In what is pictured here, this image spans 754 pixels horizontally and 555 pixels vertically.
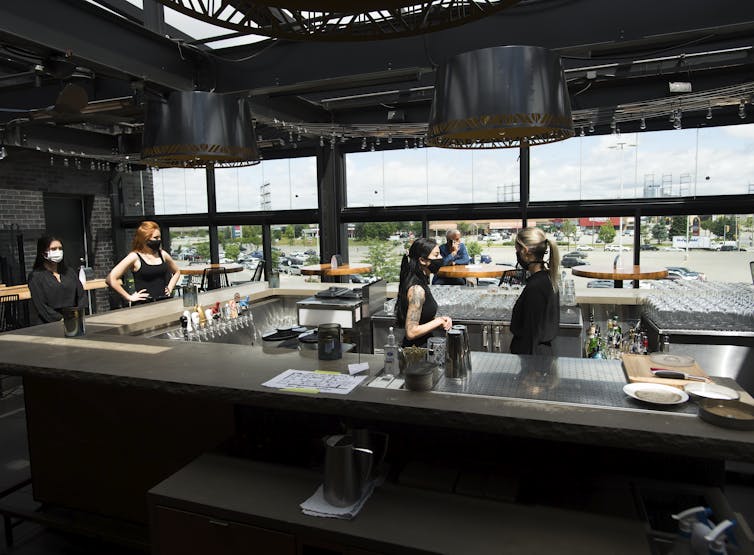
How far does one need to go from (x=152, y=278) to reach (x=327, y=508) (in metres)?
3.65

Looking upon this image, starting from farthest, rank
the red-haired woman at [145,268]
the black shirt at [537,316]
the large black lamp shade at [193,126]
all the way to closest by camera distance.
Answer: the red-haired woman at [145,268] < the black shirt at [537,316] < the large black lamp shade at [193,126]

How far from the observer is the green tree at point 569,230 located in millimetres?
7773

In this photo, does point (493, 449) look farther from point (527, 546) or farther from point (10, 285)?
point (10, 285)

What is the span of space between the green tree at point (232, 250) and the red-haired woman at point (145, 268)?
212 inches

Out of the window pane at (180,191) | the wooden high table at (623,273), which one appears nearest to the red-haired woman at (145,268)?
the wooden high table at (623,273)

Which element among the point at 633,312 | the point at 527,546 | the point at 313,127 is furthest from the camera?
the point at 313,127

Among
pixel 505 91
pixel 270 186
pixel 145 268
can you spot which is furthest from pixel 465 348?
pixel 270 186

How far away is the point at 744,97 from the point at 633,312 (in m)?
2.29

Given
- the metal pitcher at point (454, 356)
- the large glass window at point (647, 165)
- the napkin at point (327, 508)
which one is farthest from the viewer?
the large glass window at point (647, 165)

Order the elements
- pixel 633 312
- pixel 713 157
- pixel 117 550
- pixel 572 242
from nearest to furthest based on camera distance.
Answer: pixel 117 550, pixel 633 312, pixel 713 157, pixel 572 242

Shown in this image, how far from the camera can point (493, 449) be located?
223 centimetres

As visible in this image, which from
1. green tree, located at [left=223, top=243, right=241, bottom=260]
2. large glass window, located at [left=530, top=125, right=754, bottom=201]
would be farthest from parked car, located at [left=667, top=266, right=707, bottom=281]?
green tree, located at [left=223, top=243, right=241, bottom=260]

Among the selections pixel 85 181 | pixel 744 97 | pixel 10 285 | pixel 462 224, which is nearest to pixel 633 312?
pixel 744 97

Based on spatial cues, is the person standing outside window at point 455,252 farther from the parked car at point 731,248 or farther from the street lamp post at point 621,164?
the parked car at point 731,248
